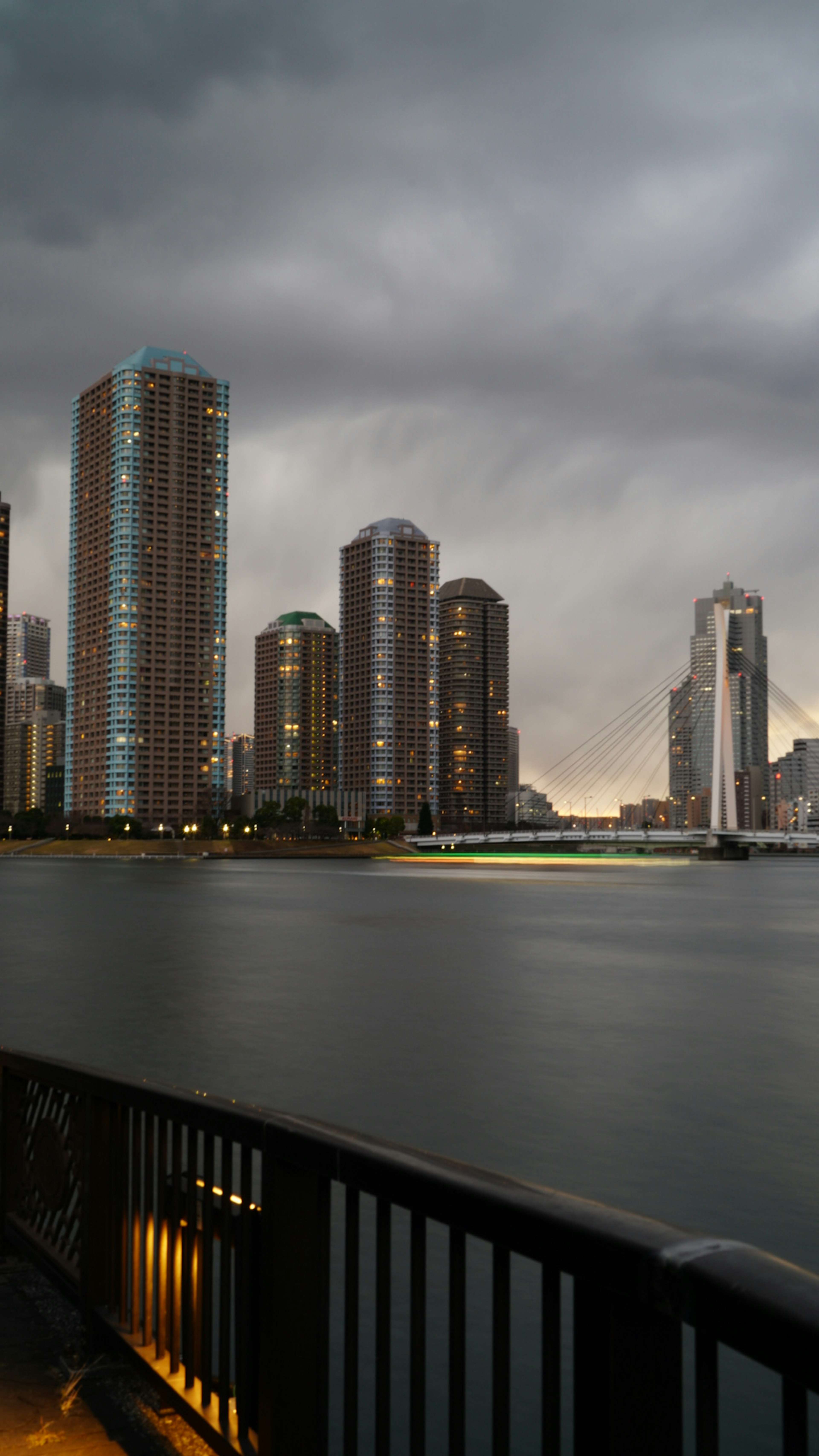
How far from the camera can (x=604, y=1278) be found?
2.81 metres

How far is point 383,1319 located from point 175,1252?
1956 mm

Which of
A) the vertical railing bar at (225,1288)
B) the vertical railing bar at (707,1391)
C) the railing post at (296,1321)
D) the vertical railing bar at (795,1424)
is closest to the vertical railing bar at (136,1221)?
the vertical railing bar at (225,1288)

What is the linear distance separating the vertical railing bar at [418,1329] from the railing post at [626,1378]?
2.46 feet

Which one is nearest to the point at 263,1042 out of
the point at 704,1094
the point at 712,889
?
the point at 704,1094

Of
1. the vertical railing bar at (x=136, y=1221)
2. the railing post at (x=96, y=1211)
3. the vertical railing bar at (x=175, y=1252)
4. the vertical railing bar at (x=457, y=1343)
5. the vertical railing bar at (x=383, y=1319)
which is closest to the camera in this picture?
the vertical railing bar at (x=457, y=1343)

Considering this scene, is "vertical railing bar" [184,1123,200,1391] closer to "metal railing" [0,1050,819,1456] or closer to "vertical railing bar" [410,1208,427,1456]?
"metal railing" [0,1050,819,1456]

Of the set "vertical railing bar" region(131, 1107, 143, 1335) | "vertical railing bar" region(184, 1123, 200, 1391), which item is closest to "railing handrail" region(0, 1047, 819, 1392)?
"vertical railing bar" region(184, 1123, 200, 1391)

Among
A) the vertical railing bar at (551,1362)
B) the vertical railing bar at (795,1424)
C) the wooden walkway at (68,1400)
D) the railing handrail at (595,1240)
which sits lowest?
the wooden walkway at (68,1400)

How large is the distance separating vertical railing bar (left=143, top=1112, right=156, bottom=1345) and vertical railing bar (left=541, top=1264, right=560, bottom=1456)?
9.00 ft

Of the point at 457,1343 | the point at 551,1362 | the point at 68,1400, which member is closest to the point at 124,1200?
the point at 68,1400

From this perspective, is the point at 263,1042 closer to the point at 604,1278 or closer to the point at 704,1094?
the point at 704,1094

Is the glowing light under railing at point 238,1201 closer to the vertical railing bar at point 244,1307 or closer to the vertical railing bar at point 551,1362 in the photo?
the vertical railing bar at point 244,1307

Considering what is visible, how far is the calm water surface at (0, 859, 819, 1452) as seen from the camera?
13.0m

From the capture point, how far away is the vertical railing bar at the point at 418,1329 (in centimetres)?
356
